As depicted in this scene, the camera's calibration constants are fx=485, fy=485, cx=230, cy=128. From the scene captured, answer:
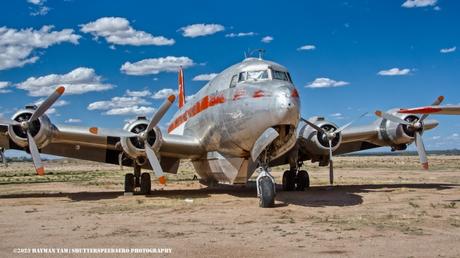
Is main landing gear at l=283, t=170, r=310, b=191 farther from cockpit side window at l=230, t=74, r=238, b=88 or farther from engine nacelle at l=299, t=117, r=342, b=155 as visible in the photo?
cockpit side window at l=230, t=74, r=238, b=88

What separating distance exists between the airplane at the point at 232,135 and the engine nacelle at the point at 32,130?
0.09ft

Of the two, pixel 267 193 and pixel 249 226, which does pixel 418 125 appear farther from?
pixel 249 226

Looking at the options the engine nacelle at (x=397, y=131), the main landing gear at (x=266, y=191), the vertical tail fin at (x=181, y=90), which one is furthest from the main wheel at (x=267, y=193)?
the vertical tail fin at (x=181, y=90)

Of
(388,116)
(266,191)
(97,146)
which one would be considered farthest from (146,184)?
(388,116)

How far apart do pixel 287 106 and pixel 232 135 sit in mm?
2684

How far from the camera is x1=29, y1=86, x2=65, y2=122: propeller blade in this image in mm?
14672

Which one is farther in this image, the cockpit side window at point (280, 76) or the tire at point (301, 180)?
the tire at point (301, 180)

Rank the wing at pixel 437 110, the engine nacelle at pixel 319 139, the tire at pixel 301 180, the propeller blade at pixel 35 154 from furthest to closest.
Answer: the tire at pixel 301 180 < the engine nacelle at pixel 319 139 < the propeller blade at pixel 35 154 < the wing at pixel 437 110

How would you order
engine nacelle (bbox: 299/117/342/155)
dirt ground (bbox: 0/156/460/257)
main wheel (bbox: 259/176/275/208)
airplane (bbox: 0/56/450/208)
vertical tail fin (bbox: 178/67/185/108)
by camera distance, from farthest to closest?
vertical tail fin (bbox: 178/67/185/108), engine nacelle (bbox: 299/117/342/155), airplane (bbox: 0/56/450/208), main wheel (bbox: 259/176/275/208), dirt ground (bbox: 0/156/460/257)

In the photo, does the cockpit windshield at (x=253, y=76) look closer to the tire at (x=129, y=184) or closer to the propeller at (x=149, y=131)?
the propeller at (x=149, y=131)

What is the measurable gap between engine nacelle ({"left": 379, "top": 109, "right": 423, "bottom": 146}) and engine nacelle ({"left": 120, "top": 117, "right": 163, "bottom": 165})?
874cm

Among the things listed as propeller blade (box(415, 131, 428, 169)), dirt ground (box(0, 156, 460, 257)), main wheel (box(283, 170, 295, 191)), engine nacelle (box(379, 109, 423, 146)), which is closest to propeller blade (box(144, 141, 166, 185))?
dirt ground (box(0, 156, 460, 257))

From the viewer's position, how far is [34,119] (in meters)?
14.7

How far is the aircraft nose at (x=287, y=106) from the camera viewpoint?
11960 millimetres
